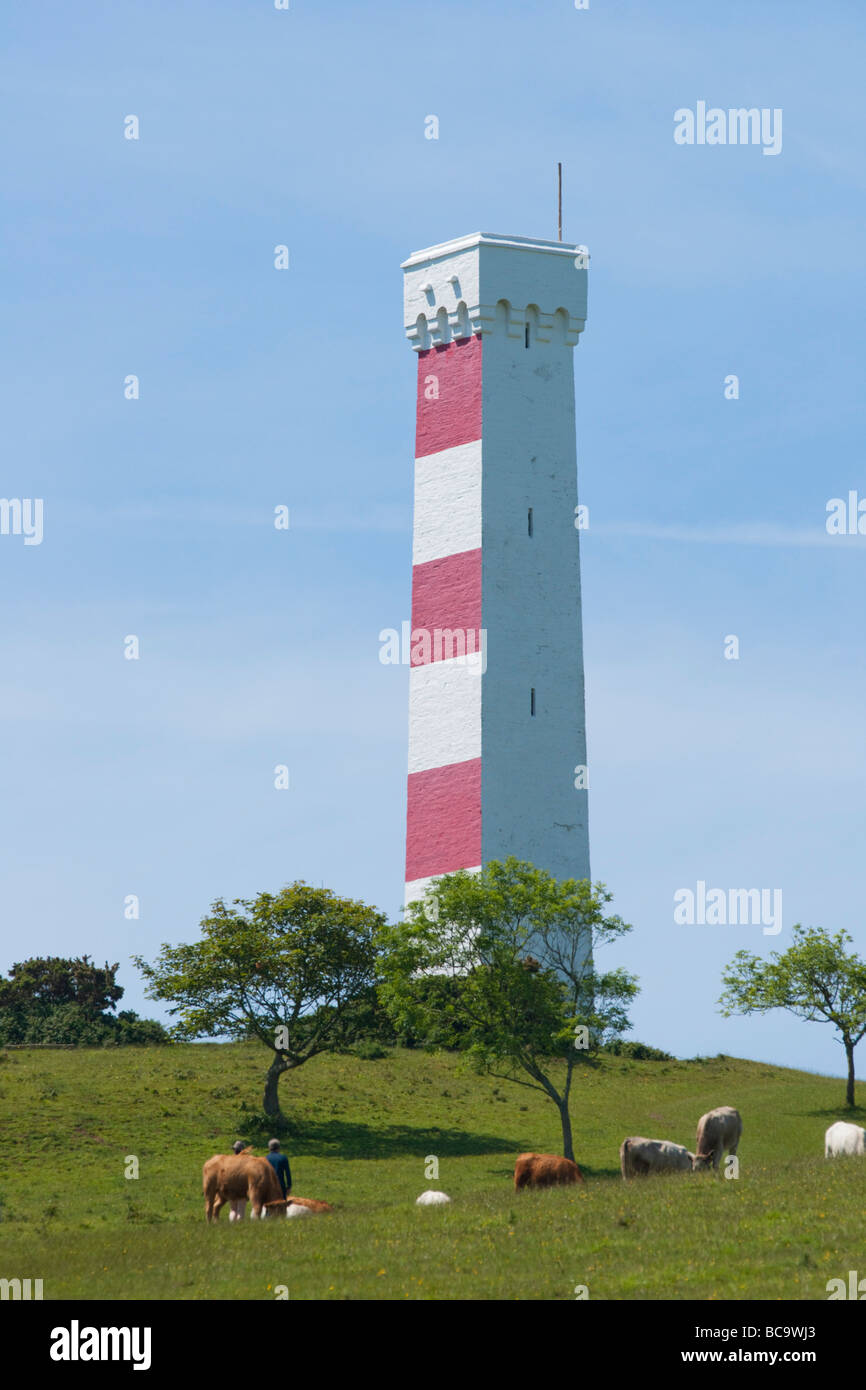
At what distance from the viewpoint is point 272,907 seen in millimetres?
57312

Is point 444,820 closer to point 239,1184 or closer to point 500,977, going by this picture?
point 500,977

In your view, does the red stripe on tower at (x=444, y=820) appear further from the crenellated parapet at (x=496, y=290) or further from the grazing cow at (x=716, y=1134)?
the grazing cow at (x=716, y=1134)

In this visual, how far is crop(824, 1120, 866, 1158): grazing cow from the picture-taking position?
38500 mm

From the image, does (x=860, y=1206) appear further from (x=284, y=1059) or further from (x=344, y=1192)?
(x=284, y=1059)

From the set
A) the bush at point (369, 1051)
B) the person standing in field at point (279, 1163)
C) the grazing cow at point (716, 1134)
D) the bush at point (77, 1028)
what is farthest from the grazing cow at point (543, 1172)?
the bush at point (77, 1028)

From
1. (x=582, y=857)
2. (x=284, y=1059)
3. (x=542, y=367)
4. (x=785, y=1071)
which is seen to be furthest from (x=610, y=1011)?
(x=542, y=367)

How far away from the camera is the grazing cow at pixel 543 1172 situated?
121ft

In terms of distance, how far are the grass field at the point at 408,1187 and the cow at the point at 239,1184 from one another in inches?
29.9

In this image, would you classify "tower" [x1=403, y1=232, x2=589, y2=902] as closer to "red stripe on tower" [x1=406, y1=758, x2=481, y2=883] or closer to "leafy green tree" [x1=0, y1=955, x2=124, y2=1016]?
"red stripe on tower" [x1=406, y1=758, x2=481, y2=883]

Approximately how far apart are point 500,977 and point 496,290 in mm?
28946

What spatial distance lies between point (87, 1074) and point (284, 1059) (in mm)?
8011

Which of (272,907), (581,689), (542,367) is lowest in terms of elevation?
(272,907)

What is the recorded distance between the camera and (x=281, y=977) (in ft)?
184

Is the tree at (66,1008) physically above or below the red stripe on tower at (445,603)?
below
